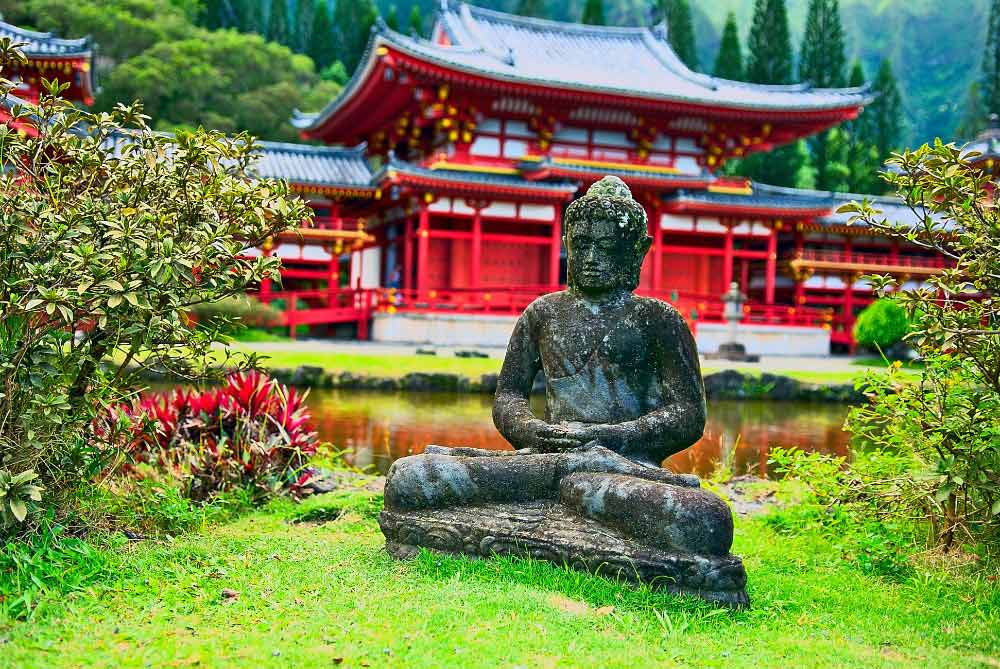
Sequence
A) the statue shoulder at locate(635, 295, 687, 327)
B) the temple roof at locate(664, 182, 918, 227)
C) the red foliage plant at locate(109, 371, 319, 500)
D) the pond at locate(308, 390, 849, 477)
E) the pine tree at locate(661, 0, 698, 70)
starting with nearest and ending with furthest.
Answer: the statue shoulder at locate(635, 295, 687, 327) → the red foliage plant at locate(109, 371, 319, 500) → the pond at locate(308, 390, 849, 477) → the temple roof at locate(664, 182, 918, 227) → the pine tree at locate(661, 0, 698, 70)

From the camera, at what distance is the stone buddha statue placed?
13.6 feet

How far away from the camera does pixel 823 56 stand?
46781 millimetres

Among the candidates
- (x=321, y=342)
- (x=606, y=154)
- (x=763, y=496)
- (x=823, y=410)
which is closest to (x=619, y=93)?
(x=606, y=154)

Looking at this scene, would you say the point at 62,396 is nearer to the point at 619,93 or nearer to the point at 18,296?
the point at 18,296

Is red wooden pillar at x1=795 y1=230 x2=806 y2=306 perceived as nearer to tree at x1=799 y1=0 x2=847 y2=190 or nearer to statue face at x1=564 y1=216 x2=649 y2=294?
tree at x1=799 y1=0 x2=847 y2=190

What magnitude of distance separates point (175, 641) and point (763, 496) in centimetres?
559

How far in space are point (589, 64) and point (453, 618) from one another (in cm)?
2811

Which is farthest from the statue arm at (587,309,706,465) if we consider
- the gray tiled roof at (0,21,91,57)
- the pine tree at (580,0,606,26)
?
the pine tree at (580,0,606,26)

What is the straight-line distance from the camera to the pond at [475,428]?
33.9 ft

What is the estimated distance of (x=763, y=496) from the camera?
7766mm

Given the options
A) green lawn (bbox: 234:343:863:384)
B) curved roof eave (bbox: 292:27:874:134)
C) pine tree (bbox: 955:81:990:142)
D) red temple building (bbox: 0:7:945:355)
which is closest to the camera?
green lawn (bbox: 234:343:863:384)

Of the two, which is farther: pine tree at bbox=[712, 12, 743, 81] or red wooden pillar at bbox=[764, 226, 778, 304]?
pine tree at bbox=[712, 12, 743, 81]

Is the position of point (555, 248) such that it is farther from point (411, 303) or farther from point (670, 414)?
point (670, 414)

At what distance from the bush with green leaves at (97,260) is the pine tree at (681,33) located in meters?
45.9
